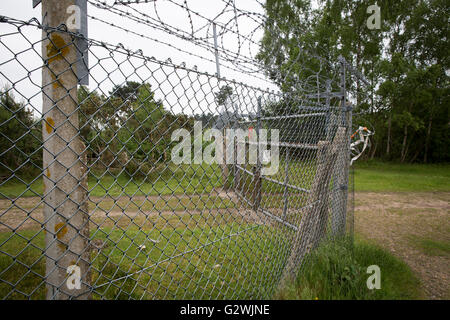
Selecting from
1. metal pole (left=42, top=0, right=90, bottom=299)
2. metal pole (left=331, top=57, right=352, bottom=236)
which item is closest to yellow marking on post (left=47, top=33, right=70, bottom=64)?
metal pole (left=42, top=0, right=90, bottom=299)

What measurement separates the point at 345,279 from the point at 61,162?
2.50 metres

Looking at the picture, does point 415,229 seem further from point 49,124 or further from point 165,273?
point 49,124

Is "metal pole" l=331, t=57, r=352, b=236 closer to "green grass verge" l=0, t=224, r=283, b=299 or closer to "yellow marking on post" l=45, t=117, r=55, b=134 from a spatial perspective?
"green grass verge" l=0, t=224, r=283, b=299

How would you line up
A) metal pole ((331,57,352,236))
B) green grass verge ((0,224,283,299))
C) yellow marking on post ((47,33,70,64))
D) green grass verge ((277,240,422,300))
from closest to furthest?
A: yellow marking on post ((47,33,70,64))
green grass verge ((0,224,283,299))
green grass verge ((277,240,422,300))
metal pole ((331,57,352,236))

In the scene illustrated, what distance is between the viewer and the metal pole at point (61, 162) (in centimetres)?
116

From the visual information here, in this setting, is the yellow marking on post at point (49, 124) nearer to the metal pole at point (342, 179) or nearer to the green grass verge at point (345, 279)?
the green grass verge at point (345, 279)

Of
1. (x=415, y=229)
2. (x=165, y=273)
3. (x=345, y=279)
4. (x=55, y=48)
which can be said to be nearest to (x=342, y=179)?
(x=345, y=279)

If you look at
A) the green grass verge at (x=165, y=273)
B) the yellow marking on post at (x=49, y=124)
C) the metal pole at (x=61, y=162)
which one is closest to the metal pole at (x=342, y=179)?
the green grass verge at (x=165, y=273)

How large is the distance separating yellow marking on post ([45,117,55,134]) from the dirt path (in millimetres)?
3799

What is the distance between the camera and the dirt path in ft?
10.7

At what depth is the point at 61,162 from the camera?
3.92 feet

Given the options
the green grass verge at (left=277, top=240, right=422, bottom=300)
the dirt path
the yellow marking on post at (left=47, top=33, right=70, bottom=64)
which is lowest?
the dirt path

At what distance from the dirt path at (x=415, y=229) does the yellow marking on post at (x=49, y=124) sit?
3799mm

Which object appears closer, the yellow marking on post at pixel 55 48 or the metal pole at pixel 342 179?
the yellow marking on post at pixel 55 48
